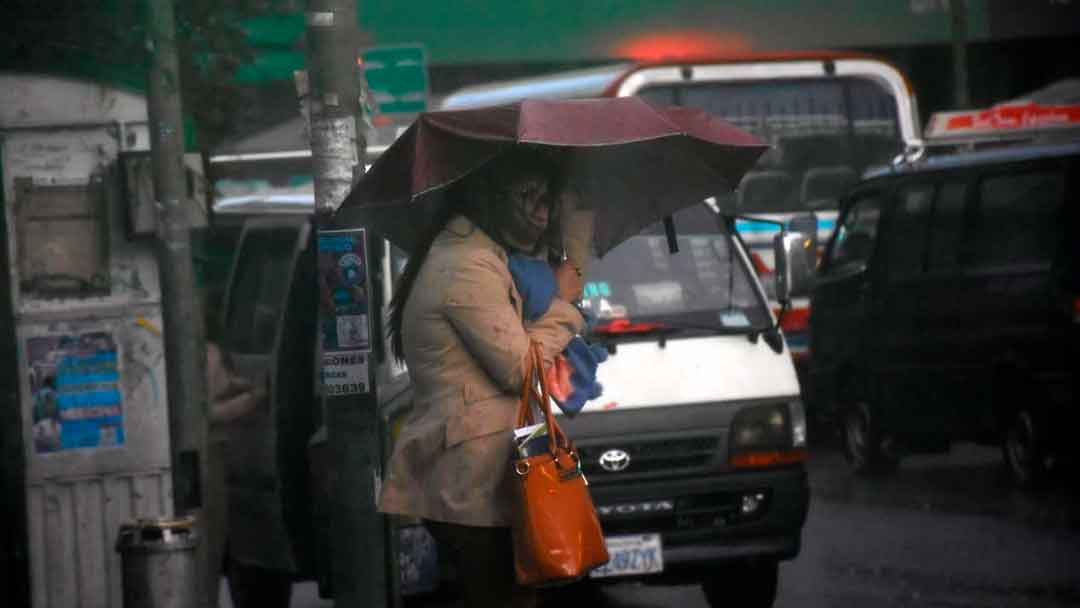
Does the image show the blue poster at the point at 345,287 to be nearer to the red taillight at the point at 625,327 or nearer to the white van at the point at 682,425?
the white van at the point at 682,425

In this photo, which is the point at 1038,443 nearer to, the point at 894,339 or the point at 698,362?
the point at 894,339

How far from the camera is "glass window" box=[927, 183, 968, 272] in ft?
42.4

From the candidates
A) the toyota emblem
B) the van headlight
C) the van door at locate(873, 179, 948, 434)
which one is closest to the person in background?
the toyota emblem

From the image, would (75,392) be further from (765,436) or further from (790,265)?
(790,265)

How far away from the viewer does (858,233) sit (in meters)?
14.4

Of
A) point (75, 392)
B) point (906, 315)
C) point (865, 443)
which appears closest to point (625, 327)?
point (75, 392)

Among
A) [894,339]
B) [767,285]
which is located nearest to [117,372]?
[767,285]

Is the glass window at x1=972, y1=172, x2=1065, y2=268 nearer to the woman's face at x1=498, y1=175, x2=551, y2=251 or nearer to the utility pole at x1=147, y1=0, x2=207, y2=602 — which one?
the utility pole at x1=147, y1=0, x2=207, y2=602

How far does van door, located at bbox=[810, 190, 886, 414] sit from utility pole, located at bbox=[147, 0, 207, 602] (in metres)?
6.09

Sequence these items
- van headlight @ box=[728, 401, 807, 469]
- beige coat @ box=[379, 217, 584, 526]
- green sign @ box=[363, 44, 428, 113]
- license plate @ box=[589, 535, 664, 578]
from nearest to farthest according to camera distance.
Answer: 1. beige coat @ box=[379, 217, 584, 526]
2. license plate @ box=[589, 535, 664, 578]
3. van headlight @ box=[728, 401, 807, 469]
4. green sign @ box=[363, 44, 428, 113]

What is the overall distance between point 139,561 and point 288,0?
489cm

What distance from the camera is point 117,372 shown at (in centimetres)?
852

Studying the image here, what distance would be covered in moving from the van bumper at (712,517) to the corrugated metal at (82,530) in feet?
6.35

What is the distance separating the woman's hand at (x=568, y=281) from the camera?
17.8ft
